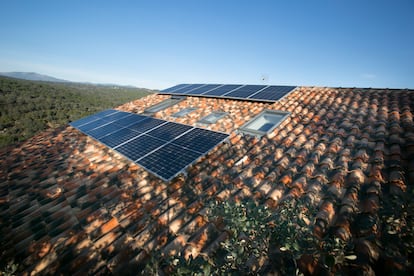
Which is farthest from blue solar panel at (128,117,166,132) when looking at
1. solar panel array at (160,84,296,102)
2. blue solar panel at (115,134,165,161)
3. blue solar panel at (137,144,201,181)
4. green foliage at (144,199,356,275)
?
green foliage at (144,199,356,275)

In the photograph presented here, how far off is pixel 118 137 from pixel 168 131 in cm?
222

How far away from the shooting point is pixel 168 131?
7.06 metres

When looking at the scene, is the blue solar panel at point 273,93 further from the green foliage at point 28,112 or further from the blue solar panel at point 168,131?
the green foliage at point 28,112

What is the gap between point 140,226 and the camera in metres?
3.97

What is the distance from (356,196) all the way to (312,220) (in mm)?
1169

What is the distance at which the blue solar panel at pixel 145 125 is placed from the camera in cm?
780

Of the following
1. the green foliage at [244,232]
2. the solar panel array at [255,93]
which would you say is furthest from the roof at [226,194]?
the solar panel array at [255,93]

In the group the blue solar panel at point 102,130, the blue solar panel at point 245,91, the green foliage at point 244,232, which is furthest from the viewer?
the blue solar panel at point 245,91

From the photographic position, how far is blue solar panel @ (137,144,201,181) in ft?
16.1

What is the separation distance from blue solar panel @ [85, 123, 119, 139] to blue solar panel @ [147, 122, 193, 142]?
2.59 m

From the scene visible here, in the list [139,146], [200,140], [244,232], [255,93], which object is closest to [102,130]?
[139,146]

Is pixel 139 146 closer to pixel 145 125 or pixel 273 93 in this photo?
pixel 145 125

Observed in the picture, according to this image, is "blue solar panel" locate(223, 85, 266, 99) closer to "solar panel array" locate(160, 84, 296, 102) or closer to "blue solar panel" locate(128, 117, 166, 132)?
"solar panel array" locate(160, 84, 296, 102)

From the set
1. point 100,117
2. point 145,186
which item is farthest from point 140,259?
point 100,117
